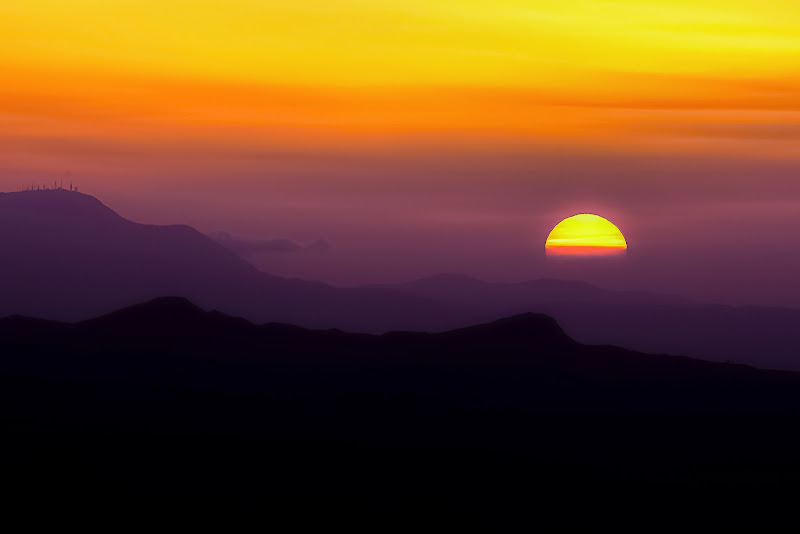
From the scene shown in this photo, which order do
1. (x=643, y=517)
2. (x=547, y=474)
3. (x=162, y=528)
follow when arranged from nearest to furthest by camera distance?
(x=162, y=528)
(x=643, y=517)
(x=547, y=474)

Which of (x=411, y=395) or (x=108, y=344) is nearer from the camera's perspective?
(x=411, y=395)

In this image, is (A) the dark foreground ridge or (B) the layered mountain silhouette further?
(B) the layered mountain silhouette

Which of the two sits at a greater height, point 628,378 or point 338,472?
point 628,378

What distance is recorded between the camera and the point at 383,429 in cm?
14950

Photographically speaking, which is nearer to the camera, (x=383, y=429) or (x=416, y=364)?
(x=383, y=429)

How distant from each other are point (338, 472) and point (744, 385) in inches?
3270

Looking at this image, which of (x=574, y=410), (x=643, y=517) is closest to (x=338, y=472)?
(x=643, y=517)

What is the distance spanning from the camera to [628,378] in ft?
589

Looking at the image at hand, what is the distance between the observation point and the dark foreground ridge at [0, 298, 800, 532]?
11712cm

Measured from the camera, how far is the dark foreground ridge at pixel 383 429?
11712 centimetres

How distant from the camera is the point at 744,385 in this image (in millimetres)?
179125

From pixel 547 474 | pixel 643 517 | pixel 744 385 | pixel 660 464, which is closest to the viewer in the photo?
pixel 643 517

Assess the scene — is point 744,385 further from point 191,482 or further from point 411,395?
point 191,482

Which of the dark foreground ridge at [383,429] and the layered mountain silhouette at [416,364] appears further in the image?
the layered mountain silhouette at [416,364]
